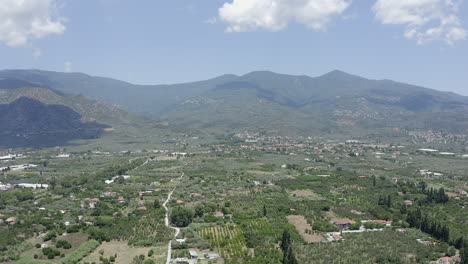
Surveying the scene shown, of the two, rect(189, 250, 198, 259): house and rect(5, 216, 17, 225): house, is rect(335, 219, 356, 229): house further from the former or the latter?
rect(5, 216, 17, 225): house

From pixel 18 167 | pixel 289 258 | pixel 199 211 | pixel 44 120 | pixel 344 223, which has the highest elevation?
pixel 44 120

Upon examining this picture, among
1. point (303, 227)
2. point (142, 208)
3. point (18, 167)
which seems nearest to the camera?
point (303, 227)

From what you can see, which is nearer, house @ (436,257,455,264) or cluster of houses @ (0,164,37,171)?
house @ (436,257,455,264)

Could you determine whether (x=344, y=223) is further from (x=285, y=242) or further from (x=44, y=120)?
(x=44, y=120)

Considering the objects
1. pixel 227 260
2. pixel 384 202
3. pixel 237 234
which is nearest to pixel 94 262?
pixel 227 260

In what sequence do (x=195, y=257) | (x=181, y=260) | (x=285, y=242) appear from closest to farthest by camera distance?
1. (x=181, y=260)
2. (x=195, y=257)
3. (x=285, y=242)

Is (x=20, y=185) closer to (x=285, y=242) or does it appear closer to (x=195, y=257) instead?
(x=195, y=257)

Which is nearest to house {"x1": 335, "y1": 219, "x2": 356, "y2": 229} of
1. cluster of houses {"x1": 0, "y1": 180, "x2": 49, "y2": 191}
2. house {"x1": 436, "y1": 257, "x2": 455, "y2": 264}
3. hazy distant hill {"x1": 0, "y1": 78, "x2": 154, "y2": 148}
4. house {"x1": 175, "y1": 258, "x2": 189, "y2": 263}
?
house {"x1": 436, "y1": 257, "x2": 455, "y2": 264}

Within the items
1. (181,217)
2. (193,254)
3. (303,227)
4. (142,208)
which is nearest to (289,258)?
(193,254)

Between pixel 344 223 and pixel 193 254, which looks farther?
pixel 344 223

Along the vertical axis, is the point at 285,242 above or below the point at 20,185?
above

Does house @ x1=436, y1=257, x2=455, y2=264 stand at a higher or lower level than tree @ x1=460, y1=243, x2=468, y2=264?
lower

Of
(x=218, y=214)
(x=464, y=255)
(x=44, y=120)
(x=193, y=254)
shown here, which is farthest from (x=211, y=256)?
(x=44, y=120)

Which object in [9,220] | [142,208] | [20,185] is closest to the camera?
[9,220]
